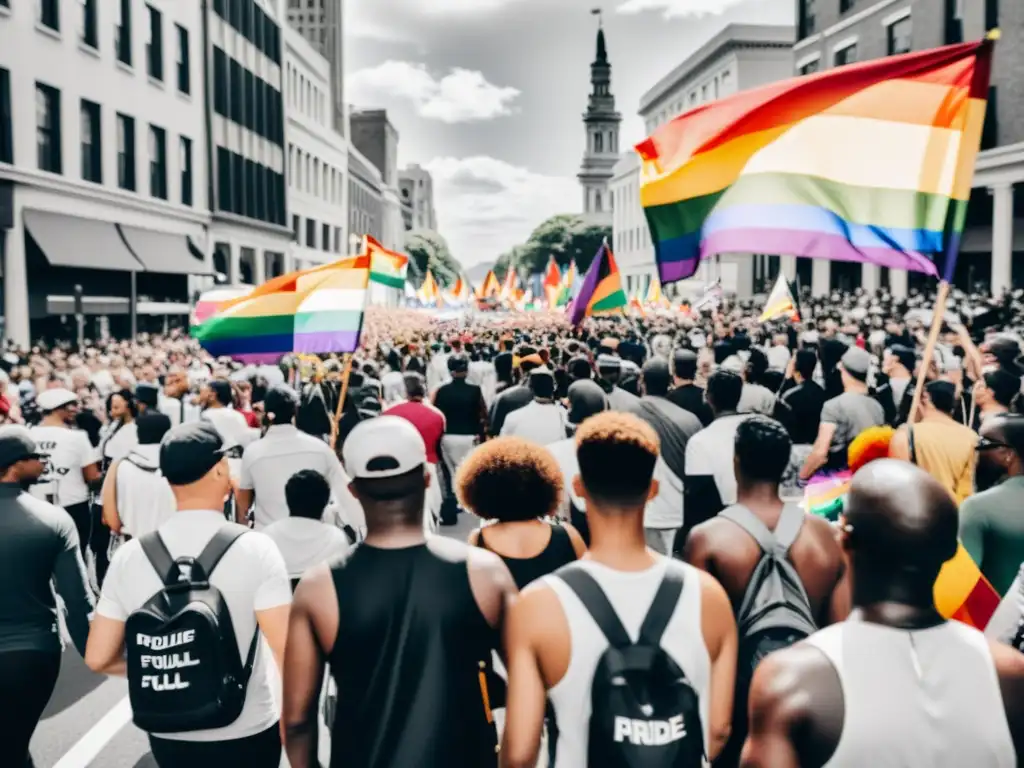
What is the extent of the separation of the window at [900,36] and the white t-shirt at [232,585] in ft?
123

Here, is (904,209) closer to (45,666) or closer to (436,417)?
(45,666)

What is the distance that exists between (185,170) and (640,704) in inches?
1444

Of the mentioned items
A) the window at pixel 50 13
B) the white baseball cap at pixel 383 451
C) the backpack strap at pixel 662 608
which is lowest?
the backpack strap at pixel 662 608

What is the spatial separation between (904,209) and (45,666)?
425cm

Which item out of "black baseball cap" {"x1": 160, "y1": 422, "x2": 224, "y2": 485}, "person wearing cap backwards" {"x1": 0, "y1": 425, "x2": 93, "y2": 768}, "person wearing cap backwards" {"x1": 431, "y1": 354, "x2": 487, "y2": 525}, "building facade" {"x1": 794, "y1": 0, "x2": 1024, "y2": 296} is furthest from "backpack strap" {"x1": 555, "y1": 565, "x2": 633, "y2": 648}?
"building facade" {"x1": 794, "y1": 0, "x2": 1024, "y2": 296}

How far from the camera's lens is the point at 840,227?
5434mm

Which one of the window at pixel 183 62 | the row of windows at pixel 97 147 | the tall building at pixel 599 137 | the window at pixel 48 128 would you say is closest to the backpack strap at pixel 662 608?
the row of windows at pixel 97 147

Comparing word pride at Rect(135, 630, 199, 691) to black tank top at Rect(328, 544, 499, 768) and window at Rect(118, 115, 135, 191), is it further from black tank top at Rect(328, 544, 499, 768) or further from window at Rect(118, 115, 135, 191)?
window at Rect(118, 115, 135, 191)

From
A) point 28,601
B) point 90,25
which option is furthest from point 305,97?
point 28,601

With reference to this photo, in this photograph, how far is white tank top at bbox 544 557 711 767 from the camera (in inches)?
116

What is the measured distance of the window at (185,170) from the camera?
3647 centimetres

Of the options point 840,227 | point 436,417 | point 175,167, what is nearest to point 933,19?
point 175,167

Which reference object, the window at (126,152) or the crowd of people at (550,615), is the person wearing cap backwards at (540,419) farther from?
the window at (126,152)

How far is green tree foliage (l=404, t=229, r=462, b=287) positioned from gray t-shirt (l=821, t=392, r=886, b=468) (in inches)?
4245
